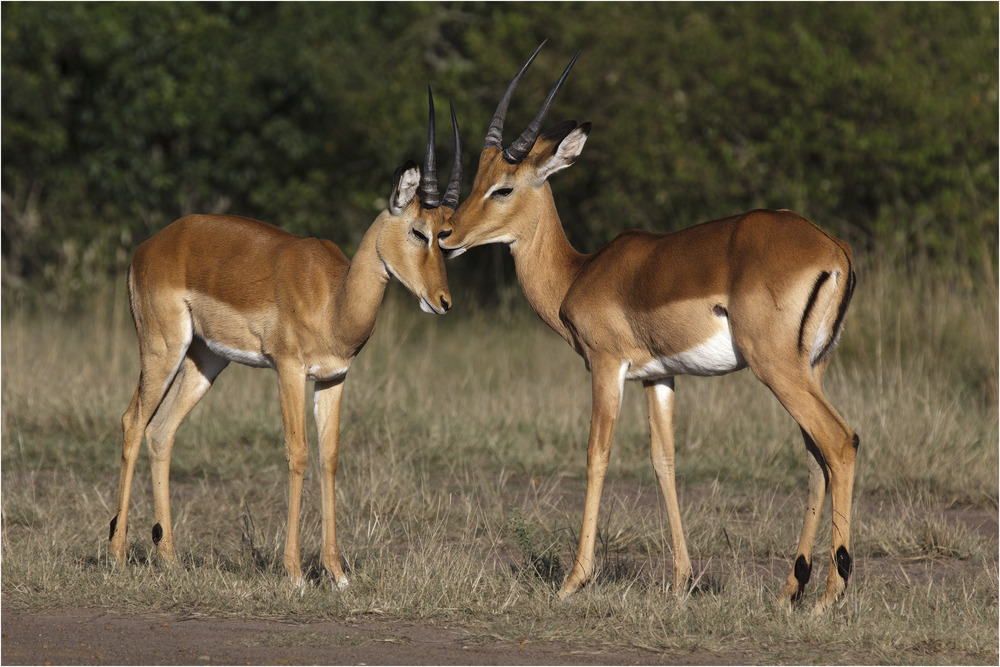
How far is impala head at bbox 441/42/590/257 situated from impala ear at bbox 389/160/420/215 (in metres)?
0.23

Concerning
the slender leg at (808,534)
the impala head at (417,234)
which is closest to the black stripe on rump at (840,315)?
the slender leg at (808,534)

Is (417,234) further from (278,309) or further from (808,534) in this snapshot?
(808,534)

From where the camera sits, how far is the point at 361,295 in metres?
5.75

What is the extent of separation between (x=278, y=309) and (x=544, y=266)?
1.27 m

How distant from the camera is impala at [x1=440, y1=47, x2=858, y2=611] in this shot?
4.98 m

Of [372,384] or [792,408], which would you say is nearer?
[792,408]

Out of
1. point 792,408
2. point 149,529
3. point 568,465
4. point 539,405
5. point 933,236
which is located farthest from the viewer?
point 933,236


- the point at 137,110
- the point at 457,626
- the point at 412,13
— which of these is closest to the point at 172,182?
the point at 137,110

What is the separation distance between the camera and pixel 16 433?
920 centimetres

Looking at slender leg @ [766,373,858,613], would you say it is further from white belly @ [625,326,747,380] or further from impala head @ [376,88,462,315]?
impala head @ [376,88,462,315]

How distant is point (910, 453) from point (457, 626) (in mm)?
4126

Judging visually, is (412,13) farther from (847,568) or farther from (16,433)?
(847,568)

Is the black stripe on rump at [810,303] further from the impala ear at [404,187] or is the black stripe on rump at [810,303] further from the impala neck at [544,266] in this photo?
the impala ear at [404,187]

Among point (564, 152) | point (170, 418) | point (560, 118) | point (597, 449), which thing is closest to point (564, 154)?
point (564, 152)
